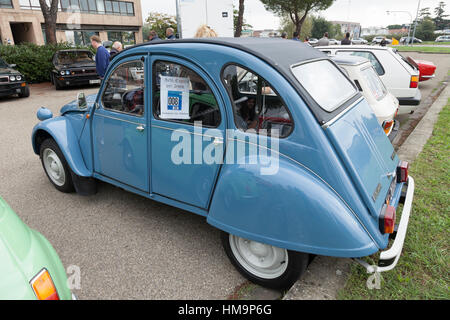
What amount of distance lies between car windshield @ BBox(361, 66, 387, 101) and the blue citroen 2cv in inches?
79.8

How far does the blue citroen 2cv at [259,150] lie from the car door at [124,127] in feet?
0.05

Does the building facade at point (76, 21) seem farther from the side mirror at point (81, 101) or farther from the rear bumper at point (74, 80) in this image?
the side mirror at point (81, 101)

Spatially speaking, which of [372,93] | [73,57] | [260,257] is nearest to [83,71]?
[73,57]

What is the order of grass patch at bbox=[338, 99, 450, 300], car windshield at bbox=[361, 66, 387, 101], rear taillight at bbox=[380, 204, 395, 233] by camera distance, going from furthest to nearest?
car windshield at bbox=[361, 66, 387, 101], grass patch at bbox=[338, 99, 450, 300], rear taillight at bbox=[380, 204, 395, 233]

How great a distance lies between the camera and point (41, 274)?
1639 millimetres

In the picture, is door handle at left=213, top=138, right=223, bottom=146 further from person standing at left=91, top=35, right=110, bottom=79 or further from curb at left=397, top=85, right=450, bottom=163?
person standing at left=91, top=35, right=110, bottom=79

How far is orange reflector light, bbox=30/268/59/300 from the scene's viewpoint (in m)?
1.55

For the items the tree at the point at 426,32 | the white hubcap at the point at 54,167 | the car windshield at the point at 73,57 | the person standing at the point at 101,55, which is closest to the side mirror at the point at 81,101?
the white hubcap at the point at 54,167

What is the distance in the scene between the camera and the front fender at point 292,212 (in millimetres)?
2082

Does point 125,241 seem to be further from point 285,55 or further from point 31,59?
point 31,59

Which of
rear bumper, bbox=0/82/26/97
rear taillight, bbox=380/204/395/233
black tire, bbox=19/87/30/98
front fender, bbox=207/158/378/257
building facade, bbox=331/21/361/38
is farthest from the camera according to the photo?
building facade, bbox=331/21/361/38

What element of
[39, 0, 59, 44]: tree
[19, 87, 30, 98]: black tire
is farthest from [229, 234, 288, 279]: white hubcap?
[39, 0, 59, 44]: tree

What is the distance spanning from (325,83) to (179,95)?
1.33m

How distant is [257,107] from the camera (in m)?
2.70
